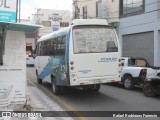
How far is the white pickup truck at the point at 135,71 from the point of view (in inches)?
567

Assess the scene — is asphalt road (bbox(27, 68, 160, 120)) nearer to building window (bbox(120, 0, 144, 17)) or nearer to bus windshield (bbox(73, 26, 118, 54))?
bus windshield (bbox(73, 26, 118, 54))

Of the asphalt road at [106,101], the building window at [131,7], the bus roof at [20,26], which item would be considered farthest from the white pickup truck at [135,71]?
the building window at [131,7]

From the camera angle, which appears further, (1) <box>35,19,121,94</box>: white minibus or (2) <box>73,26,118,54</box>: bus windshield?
(2) <box>73,26,118,54</box>: bus windshield

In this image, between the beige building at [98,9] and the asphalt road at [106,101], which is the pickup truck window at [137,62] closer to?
the asphalt road at [106,101]

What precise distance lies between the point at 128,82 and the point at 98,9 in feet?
54.9

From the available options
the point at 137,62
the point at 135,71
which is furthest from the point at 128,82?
the point at 137,62

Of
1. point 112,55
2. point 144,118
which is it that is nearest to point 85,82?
point 112,55

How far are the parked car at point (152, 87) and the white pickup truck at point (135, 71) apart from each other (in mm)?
870

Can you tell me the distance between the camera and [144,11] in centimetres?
2364

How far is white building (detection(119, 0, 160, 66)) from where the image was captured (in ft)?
72.3

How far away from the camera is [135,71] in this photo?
593 inches

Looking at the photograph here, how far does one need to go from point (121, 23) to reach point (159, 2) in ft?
18.5

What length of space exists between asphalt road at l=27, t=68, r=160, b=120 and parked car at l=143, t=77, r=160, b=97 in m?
0.24

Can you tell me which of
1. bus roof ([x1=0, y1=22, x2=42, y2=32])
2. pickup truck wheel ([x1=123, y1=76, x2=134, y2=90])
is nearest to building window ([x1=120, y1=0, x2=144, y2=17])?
pickup truck wheel ([x1=123, y1=76, x2=134, y2=90])
